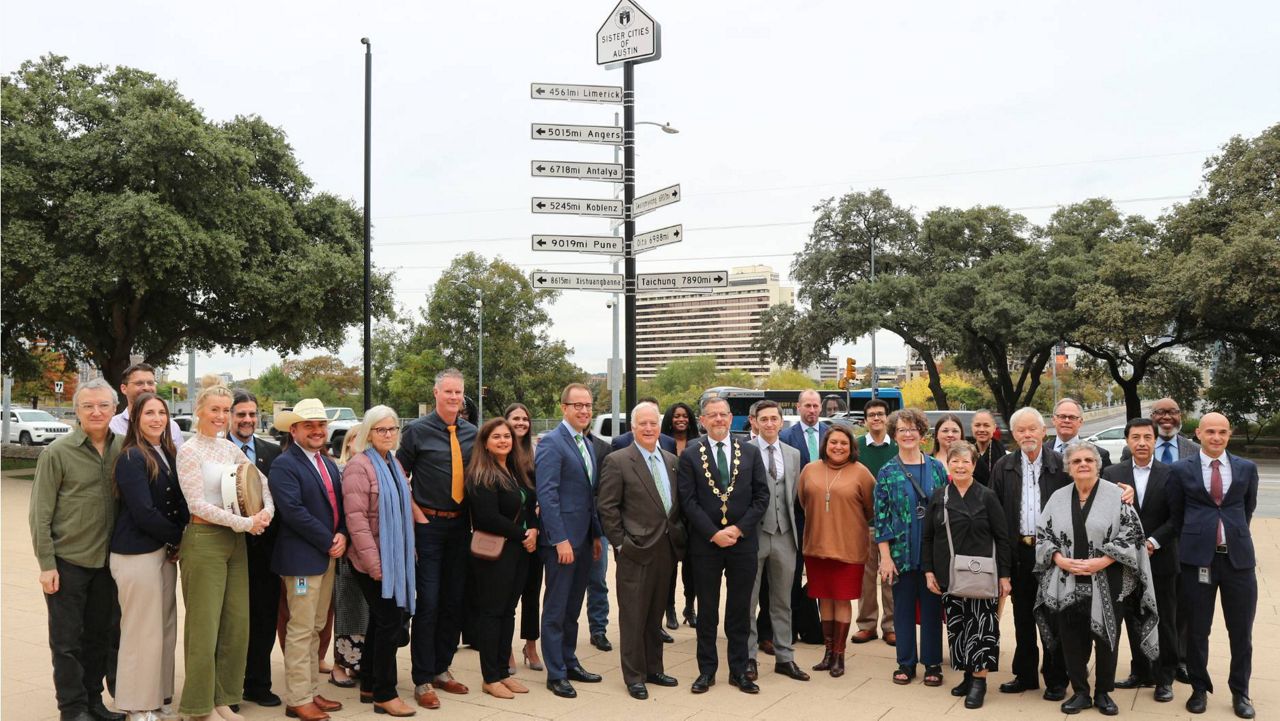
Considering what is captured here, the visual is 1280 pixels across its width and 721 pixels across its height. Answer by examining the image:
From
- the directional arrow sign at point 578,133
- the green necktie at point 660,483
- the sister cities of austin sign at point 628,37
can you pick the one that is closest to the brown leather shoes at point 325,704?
the green necktie at point 660,483

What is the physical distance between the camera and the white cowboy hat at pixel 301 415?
5453 mm

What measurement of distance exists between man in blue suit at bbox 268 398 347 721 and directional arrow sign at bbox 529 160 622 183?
4707 mm

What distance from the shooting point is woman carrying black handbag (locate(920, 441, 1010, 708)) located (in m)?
5.81

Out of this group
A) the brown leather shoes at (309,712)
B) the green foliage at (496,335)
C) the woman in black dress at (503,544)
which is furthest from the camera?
the green foliage at (496,335)

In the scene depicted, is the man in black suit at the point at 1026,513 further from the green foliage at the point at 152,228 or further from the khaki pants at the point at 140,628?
the green foliage at the point at 152,228

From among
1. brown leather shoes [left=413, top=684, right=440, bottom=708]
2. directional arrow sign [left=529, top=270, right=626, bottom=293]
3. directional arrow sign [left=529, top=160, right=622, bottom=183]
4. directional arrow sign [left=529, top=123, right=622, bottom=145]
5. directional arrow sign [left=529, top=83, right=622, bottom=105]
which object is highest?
directional arrow sign [left=529, top=83, right=622, bottom=105]

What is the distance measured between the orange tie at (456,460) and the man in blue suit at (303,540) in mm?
757

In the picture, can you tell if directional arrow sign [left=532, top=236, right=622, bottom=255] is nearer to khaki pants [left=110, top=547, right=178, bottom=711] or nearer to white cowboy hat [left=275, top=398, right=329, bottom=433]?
white cowboy hat [left=275, top=398, right=329, bottom=433]

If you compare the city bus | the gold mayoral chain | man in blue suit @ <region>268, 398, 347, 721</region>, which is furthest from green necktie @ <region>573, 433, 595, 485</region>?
the city bus

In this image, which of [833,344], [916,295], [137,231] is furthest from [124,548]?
[833,344]

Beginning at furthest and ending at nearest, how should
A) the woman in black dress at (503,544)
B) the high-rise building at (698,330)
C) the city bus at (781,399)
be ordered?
the high-rise building at (698,330), the city bus at (781,399), the woman in black dress at (503,544)

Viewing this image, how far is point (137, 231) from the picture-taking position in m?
18.9

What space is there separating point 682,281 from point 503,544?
4.35 meters

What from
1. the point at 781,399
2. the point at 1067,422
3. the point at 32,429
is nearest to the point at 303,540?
the point at 1067,422
